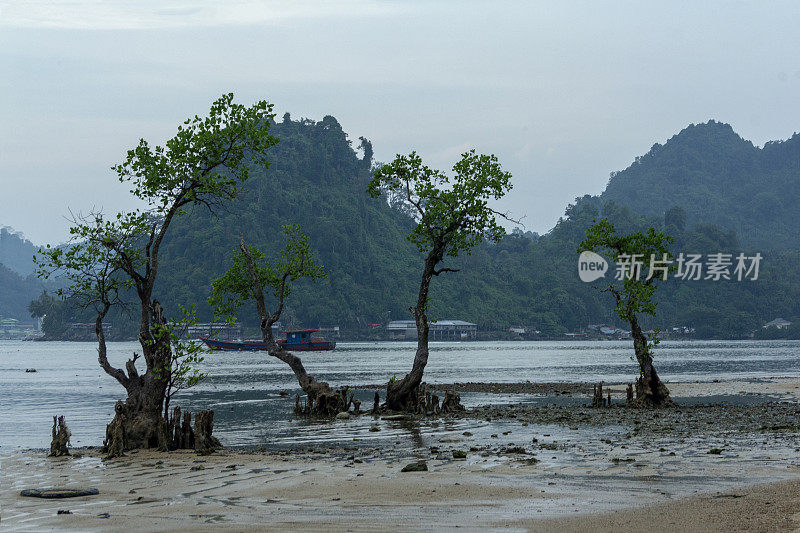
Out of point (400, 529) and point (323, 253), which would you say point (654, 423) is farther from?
point (323, 253)

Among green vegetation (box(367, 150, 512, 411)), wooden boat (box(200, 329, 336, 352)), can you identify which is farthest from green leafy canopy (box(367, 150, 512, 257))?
wooden boat (box(200, 329, 336, 352))

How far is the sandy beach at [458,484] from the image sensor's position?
12.4 metres

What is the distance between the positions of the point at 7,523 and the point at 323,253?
7254 inches

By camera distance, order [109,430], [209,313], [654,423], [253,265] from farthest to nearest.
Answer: [209,313] → [253,265] → [654,423] → [109,430]

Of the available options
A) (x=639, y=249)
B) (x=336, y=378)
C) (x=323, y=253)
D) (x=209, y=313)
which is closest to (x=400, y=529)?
(x=639, y=249)

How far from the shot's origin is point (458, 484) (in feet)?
52.2

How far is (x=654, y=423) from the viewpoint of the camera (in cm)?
2781

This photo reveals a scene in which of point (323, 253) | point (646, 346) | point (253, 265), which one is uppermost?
point (323, 253)

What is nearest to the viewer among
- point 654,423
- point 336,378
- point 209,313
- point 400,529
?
point 400,529

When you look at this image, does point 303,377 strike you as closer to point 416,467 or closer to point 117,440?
point 117,440

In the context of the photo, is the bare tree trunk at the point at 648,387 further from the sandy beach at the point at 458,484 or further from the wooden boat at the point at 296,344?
the wooden boat at the point at 296,344

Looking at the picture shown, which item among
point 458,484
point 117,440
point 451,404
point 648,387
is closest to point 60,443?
point 117,440

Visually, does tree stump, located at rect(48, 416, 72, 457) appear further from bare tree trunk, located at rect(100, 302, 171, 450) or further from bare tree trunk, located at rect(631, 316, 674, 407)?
bare tree trunk, located at rect(631, 316, 674, 407)

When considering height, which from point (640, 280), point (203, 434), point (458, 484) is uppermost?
point (640, 280)
